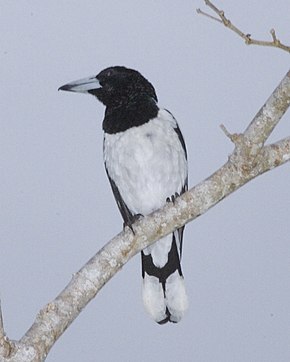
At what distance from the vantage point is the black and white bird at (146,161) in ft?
13.0

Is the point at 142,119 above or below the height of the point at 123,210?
above

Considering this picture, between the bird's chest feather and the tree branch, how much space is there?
65 cm

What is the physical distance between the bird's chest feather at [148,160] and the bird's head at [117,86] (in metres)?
0.20

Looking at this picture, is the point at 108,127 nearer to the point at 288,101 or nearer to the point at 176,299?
the point at 176,299

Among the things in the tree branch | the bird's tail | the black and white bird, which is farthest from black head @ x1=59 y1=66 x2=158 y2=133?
the tree branch

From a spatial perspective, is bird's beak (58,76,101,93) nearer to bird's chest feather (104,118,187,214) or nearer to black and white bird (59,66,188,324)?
black and white bird (59,66,188,324)

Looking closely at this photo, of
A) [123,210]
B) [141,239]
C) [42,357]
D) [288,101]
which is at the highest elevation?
[123,210]

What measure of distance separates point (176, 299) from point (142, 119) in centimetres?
83

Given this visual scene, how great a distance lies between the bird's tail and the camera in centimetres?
403

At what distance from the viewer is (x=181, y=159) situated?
403cm

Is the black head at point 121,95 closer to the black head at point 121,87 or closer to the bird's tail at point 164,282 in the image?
the black head at point 121,87

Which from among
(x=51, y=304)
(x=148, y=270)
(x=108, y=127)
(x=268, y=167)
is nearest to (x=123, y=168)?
(x=108, y=127)

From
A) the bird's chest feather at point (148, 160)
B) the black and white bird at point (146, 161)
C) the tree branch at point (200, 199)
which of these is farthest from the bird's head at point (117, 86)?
the tree branch at point (200, 199)

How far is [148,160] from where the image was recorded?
3959 mm
